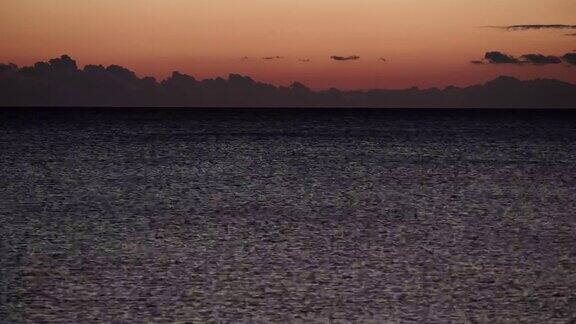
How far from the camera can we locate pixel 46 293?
12.0 m

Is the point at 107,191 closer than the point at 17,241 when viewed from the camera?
No

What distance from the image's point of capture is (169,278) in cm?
1316

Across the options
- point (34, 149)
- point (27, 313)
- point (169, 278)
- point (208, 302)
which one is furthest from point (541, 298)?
point (34, 149)

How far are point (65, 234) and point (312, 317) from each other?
29.4ft

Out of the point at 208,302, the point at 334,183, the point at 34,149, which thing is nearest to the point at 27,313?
the point at 208,302

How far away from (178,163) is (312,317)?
3581cm

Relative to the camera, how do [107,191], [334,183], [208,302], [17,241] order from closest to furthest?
[208,302]
[17,241]
[107,191]
[334,183]

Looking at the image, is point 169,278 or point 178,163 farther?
point 178,163

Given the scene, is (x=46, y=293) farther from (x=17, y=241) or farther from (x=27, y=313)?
(x=17, y=241)

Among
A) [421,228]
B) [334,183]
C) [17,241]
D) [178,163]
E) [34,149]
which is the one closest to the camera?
[17,241]

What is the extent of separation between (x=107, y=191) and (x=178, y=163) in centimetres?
→ 1690

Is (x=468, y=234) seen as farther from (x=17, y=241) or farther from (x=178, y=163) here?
(x=178, y=163)

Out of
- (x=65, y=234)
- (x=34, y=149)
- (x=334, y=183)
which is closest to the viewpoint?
(x=65, y=234)

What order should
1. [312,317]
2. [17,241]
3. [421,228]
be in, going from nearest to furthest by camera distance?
[312,317] < [17,241] < [421,228]
